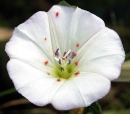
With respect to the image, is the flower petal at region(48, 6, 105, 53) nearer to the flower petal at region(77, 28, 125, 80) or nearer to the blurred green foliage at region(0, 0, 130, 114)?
the flower petal at region(77, 28, 125, 80)

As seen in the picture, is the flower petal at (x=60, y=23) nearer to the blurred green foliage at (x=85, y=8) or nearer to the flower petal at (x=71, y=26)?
the flower petal at (x=71, y=26)

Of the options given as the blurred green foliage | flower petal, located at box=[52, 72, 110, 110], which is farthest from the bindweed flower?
the blurred green foliage

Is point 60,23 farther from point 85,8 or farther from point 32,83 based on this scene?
point 85,8

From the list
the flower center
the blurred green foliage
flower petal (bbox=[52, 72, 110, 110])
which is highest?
flower petal (bbox=[52, 72, 110, 110])

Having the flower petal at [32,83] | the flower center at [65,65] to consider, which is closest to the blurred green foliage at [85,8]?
the flower center at [65,65]

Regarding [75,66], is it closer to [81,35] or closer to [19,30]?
[81,35]

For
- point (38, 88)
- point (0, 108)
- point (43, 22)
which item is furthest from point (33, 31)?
point (0, 108)

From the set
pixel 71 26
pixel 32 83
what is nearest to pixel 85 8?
pixel 71 26

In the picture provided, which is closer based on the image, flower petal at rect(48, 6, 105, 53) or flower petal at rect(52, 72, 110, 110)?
flower petal at rect(52, 72, 110, 110)
